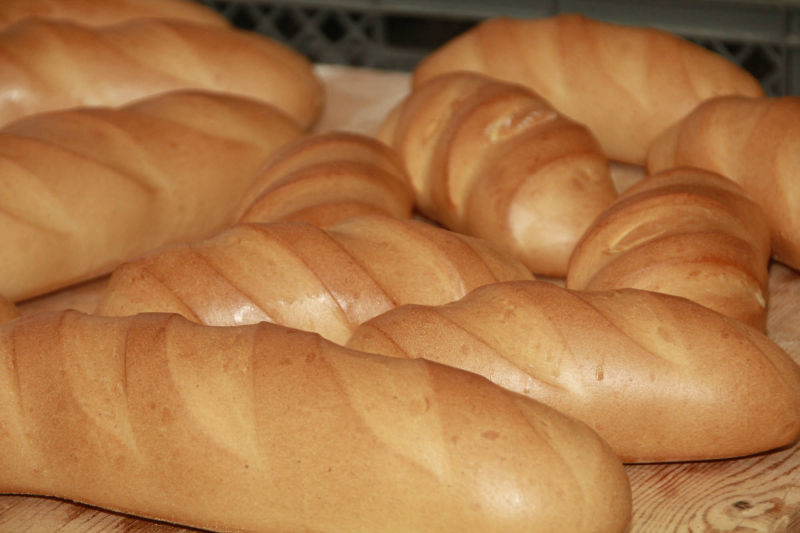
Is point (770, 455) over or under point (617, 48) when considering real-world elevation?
under

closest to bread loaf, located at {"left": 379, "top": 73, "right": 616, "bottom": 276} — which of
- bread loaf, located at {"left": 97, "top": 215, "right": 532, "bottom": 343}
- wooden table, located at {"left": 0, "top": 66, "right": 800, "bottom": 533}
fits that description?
bread loaf, located at {"left": 97, "top": 215, "right": 532, "bottom": 343}

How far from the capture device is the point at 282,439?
1098mm

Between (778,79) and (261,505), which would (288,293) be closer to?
(261,505)

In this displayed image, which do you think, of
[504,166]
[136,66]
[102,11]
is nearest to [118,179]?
[136,66]

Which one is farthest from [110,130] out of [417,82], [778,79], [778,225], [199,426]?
[778,79]

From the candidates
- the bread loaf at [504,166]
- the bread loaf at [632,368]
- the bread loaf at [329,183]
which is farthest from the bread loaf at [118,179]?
the bread loaf at [632,368]

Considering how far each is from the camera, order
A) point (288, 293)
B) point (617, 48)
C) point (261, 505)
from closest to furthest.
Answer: point (261, 505), point (288, 293), point (617, 48)

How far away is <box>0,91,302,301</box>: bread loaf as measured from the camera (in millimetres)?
1656

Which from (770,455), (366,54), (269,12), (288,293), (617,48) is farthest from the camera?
(269,12)

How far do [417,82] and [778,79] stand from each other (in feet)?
2.21

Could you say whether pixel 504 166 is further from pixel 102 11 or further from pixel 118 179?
pixel 102 11

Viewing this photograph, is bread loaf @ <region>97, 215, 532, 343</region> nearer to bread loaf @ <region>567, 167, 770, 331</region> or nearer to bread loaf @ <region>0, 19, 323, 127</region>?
bread loaf @ <region>567, 167, 770, 331</region>

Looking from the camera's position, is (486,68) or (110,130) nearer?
(110,130)

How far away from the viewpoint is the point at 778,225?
1616 mm
